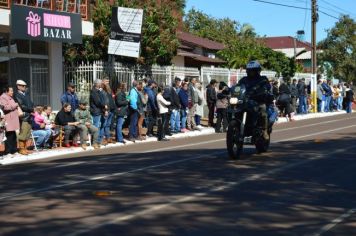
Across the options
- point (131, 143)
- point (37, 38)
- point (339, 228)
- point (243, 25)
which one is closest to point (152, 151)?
point (131, 143)

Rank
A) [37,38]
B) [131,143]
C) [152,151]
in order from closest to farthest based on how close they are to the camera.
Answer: [152,151]
[131,143]
[37,38]

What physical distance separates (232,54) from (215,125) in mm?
22503

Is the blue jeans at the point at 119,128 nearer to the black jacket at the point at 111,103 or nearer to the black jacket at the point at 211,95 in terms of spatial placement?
the black jacket at the point at 111,103

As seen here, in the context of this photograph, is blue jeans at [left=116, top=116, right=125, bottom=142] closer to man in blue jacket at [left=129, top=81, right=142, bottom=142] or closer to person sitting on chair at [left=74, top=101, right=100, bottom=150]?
man in blue jacket at [left=129, top=81, right=142, bottom=142]

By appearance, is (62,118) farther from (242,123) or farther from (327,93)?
(327,93)

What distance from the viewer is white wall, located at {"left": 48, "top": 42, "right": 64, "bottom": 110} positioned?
73.3 ft

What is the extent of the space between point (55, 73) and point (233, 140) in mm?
11922

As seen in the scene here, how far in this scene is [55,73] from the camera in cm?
2244

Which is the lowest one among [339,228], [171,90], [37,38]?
[339,228]

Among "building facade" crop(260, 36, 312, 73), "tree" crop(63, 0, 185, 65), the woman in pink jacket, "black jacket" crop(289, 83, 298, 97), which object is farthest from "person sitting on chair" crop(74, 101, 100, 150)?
"building facade" crop(260, 36, 312, 73)

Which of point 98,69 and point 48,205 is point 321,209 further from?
point 98,69

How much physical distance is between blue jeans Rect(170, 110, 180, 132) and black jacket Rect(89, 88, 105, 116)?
12.6 feet

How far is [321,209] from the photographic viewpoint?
761 centimetres

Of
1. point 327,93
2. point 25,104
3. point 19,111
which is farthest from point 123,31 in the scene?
point 327,93
